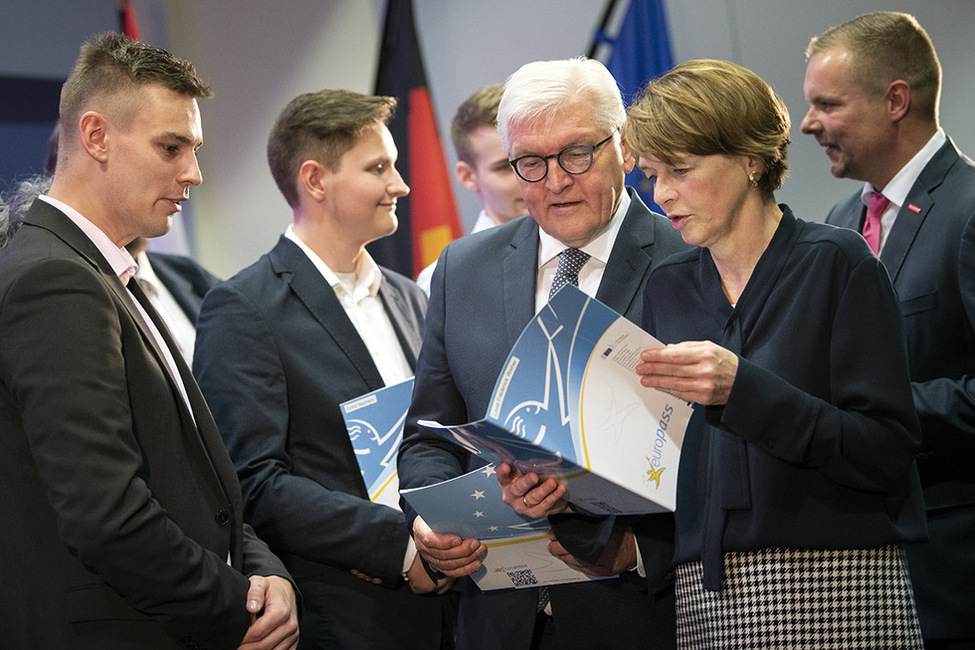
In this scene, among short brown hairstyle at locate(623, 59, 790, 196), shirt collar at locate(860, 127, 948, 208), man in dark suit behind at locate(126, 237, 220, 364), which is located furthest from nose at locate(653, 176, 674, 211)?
man in dark suit behind at locate(126, 237, 220, 364)

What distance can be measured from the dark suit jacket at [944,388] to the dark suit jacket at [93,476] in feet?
5.93

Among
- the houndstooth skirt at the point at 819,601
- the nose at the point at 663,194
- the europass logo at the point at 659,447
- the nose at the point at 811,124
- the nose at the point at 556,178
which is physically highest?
the nose at the point at 811,124

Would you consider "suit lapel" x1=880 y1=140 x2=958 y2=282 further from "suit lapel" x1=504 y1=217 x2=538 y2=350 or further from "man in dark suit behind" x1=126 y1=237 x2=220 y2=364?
"man in dark suit behind" x1=126 y1=237 x2=220 y2=364

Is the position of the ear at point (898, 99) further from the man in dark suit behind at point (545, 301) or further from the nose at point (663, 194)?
the nose at point (663, 194)

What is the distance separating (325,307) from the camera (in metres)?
2.77

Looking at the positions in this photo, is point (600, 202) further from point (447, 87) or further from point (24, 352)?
point (447, 87)

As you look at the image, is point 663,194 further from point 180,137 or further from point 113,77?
point 113,77

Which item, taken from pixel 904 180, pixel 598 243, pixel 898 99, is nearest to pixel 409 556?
pixel 598 243

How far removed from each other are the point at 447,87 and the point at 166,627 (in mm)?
3603

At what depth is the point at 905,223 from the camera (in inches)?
109

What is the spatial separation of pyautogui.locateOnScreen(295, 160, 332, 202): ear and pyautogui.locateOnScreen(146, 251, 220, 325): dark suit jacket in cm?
74

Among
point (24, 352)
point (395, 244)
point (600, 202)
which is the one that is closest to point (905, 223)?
point (600, 202)

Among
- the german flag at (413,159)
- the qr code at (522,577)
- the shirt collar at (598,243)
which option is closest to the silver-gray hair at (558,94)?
the shirt collar at (598,243)

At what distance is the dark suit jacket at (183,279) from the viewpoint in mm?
3535
